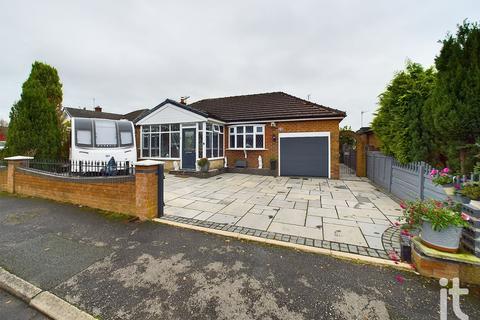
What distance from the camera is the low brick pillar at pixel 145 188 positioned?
4426 mm

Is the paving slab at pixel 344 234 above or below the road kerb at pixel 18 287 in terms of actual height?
above

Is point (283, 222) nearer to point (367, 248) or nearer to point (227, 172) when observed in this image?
point (367, 248)

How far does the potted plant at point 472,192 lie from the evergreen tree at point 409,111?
2.72 meters

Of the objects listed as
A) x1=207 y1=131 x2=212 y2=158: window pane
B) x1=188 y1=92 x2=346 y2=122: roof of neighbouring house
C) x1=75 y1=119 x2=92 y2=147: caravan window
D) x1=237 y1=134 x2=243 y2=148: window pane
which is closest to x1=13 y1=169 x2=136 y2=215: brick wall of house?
x1=75 y1=119 x2=92 y2=147: caravan window

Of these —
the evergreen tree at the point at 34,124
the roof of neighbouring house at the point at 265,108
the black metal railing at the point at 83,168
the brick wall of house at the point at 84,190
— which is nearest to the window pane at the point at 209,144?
the roof of neighbouring house at the point at 265,108

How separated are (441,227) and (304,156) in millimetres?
9095

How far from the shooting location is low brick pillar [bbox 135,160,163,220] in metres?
4.43

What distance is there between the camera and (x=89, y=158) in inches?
306

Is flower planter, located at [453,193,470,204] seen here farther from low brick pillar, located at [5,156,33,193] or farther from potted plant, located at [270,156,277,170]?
low brick pillar, located at [5,156,33,193]

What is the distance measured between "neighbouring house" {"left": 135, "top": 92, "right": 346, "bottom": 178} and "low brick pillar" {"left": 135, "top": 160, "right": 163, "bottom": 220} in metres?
6.72

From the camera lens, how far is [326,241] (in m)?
3.60

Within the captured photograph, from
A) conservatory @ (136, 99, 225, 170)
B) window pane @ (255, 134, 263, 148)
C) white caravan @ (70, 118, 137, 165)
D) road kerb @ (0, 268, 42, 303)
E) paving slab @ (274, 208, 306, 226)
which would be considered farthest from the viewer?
window pane @ (255, 134, 263, 148)

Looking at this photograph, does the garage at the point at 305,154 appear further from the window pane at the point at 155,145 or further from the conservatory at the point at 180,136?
the window pane at the point at 155,145

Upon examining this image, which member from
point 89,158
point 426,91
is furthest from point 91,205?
point 426,91
